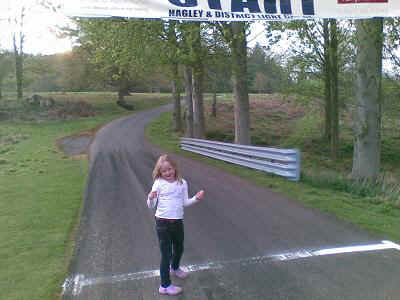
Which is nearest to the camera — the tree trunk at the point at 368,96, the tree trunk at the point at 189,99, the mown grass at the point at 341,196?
the mown grass at the point at 341,196

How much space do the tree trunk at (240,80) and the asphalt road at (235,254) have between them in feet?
24.5

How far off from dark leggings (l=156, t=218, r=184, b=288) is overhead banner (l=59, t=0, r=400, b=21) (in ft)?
18.3

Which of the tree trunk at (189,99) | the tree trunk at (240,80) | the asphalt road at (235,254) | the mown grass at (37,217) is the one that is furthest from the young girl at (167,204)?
the tree trunk at (189,99)

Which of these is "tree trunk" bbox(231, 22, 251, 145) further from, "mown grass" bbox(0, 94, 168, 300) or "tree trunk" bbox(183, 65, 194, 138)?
"tree trunk" bbox(183, 65, 194, 138)

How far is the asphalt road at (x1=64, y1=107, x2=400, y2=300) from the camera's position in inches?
197

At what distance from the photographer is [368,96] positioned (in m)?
12.0

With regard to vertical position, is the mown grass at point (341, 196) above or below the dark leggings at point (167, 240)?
below

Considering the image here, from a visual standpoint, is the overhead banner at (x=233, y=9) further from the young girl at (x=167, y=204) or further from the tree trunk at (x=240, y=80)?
the tree trunk at (x=240, y=80)

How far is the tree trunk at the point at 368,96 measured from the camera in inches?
459

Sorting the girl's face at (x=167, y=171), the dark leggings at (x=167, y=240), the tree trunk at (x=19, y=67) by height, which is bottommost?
the dark leggings at (x=167, y=240)

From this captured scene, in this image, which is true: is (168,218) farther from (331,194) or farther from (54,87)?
(54,87)

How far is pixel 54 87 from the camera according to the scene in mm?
76312

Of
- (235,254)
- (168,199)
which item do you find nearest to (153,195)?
(168,199)

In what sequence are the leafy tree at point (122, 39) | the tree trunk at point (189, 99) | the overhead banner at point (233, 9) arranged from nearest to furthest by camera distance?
the overhead banner at point (233, 9) < the leafy tree at point (122, 39) < the tree trunk at point (189, 99)
